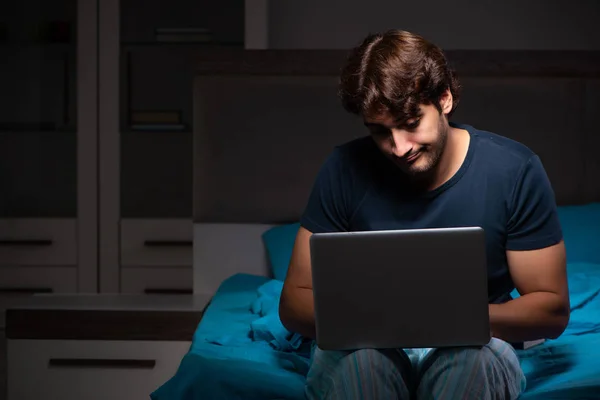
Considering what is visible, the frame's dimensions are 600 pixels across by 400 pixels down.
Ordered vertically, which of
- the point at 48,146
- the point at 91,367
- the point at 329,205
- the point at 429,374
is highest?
the point at 329,205

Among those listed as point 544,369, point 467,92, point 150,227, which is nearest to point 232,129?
point 467,92

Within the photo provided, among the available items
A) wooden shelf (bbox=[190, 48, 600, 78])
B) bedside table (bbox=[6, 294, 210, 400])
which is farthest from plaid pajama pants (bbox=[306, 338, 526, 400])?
wooden shelf (bbox=[190, 48, 600, 78])

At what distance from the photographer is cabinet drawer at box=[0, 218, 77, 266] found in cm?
359

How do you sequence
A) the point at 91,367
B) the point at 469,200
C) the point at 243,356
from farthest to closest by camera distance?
the point at 91,367
the point at 243,356
the point at 469,200

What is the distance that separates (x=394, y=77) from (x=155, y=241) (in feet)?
7.47

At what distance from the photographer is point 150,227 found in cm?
357

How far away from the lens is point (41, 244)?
360 cm

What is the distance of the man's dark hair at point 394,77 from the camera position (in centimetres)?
147

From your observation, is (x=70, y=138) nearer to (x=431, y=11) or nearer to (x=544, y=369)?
(x=431, y=11)

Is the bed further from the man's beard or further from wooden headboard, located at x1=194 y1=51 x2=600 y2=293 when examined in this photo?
the man's beard

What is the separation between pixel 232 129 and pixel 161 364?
0.81 m

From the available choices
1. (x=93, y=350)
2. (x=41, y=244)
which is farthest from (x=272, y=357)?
(x=41, y=244)

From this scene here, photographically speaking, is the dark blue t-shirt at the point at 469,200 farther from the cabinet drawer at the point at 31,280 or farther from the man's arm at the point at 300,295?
the cabinet drawer at the point at 31,280

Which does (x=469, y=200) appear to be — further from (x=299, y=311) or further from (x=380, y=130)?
(x=299, y=311)
